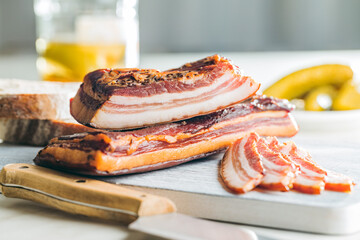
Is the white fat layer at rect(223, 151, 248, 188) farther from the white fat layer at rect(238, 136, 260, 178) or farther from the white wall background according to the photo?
the white wall background

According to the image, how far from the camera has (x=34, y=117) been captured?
8.77 ft

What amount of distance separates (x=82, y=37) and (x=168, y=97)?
10.1ft

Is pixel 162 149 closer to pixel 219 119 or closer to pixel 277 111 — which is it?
pixel 219 119

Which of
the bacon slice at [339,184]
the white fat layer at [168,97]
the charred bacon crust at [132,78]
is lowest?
the bacon slice at [339,184]

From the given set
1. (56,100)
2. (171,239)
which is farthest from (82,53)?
(171,239)

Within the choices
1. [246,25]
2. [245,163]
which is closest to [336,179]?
[245,163]

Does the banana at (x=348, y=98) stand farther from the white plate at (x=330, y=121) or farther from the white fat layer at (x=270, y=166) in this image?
the white fat layer at (x=270, y=166)

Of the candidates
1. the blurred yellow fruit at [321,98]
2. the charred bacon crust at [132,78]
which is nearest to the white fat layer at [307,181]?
the charred bacon crust at [132,78]

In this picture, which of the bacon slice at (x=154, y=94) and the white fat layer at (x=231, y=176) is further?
the bacon slice at (x=154, y=94)

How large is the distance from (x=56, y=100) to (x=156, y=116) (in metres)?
0.96

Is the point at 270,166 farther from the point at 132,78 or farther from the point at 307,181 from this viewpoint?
the point at 132,78

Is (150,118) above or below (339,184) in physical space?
above

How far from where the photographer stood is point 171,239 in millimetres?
1385

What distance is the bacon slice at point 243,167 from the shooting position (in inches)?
67.1
